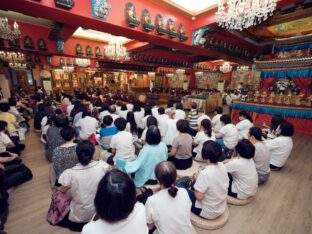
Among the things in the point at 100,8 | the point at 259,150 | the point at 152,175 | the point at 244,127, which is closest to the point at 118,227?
the point at 152,175

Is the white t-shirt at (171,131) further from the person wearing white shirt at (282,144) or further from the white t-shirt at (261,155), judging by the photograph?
the person wearing white shirt at (282,144)

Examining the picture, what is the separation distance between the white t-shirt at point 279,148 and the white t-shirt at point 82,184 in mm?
2996

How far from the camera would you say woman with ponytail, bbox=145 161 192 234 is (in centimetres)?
127

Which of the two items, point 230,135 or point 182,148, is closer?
point 182,148

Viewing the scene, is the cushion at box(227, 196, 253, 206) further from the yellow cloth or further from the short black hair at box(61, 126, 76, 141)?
the yellow cloth

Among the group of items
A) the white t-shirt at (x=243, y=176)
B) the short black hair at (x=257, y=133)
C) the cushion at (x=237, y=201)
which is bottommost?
the cushion at (x=237, y=201)

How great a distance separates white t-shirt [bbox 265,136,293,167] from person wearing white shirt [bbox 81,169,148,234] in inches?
121

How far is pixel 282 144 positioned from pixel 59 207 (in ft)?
11.8

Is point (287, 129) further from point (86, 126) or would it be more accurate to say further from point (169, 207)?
point (86, 126)

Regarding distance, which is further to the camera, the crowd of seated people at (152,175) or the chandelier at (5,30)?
the chandelier at (5,30)

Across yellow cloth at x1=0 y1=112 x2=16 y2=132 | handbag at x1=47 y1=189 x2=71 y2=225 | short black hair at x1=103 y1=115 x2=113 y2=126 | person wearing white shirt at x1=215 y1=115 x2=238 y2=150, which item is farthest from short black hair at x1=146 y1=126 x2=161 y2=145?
yellow cloth at x1=0 y1=112 x2=16 y2=132

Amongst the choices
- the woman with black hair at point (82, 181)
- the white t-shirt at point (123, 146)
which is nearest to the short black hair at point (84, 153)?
the woman with black hair at point (82, 181)

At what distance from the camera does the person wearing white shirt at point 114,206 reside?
86 centimetres

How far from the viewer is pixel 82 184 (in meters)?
1.61
